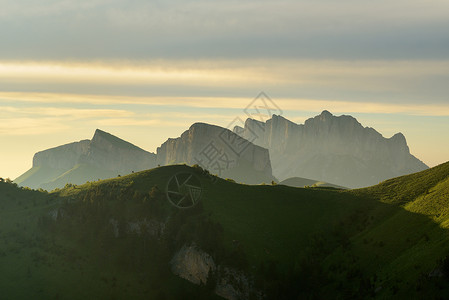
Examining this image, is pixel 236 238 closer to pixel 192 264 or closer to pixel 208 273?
pixel 208 273

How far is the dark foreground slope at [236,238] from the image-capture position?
82688mm

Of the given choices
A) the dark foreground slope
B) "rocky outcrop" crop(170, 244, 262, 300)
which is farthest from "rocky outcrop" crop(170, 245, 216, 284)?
the dark foreground slope

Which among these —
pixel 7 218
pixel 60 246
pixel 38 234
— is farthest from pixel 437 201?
pixel 7 218

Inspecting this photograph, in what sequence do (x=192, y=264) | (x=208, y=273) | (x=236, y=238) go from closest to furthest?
(x=208, y=273), (x=192, y=264), (x=236, y=238)

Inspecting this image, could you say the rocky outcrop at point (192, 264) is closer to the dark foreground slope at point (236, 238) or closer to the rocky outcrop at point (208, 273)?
the rocky outcrop at point (208, 273)

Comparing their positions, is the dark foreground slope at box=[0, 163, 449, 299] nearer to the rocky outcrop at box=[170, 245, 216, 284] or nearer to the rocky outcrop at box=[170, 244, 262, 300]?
the rocky outcrop at box=[170, 244, 262, 300]

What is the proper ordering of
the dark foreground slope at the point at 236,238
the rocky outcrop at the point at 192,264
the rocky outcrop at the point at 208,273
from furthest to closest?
the rocky outcrop at the point at 192,264, the rocky outcrop at the point at 208,273, the dark foreground slope at the point at 236,238

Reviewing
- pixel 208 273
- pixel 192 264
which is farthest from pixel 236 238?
pixel 192 264

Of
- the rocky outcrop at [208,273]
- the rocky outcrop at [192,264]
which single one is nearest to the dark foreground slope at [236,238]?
the rocky outcrop at [208,273]

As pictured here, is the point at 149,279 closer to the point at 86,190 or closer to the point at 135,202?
the point at 135,202

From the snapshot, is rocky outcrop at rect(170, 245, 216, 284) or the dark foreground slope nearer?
the dark foreground slope

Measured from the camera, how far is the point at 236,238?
344 feet

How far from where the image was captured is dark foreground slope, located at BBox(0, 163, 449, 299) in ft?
271

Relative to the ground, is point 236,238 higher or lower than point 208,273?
higher
